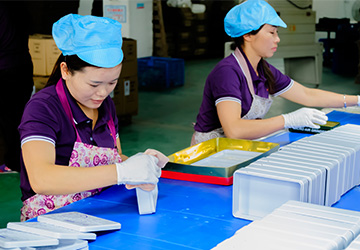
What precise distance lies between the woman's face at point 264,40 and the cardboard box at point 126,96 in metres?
3.36

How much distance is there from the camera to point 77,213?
1.55 meters

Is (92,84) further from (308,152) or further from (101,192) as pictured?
(308,152)

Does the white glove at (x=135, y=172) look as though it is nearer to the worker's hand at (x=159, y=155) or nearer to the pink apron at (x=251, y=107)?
the worker's hand at (x=159, y=155)

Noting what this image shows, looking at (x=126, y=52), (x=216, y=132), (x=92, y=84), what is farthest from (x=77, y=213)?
(x=126, y=52)

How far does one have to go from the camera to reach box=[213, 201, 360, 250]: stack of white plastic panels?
1.10 m

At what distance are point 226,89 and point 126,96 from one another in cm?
361

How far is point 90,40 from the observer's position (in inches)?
67.4

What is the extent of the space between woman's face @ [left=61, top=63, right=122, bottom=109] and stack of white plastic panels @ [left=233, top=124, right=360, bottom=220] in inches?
22.0

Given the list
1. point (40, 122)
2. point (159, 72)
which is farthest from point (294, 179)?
point (159, 72)

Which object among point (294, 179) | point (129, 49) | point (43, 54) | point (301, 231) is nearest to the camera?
point (301, 231)

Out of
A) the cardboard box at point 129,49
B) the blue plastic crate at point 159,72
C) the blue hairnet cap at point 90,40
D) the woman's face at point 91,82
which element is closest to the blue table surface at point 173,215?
the woman's face at point 91,82

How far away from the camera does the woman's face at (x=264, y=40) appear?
2.72 meters

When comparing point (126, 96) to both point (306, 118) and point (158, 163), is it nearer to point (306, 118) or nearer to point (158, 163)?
point (306, 118)

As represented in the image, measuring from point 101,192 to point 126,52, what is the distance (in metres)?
4.32
